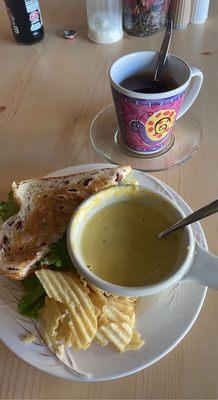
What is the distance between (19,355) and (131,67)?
58 cm

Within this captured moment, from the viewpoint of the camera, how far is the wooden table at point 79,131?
523mm

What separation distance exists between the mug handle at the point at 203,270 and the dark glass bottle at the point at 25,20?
0.84 metres

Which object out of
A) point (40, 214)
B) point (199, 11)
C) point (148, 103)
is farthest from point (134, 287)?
point (199, 11)

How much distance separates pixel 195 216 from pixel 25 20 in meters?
0.83

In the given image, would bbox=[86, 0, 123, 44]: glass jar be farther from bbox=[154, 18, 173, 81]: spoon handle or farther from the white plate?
the white plate

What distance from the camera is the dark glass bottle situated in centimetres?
99

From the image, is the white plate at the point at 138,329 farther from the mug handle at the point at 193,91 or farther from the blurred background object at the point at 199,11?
the blurred background object at the point at 199,11

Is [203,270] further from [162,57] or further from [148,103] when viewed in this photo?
[162,57]

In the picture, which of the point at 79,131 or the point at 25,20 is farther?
the point at 25,20

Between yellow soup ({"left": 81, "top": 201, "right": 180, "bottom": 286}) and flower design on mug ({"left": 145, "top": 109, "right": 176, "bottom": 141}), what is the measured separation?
206mm

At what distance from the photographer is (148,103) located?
0.67 meters

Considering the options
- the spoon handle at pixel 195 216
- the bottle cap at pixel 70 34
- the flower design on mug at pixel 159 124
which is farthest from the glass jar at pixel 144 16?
the spoon handle at pixel 195 216

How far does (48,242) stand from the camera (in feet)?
1.93

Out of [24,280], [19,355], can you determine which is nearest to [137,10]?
[24,280]
